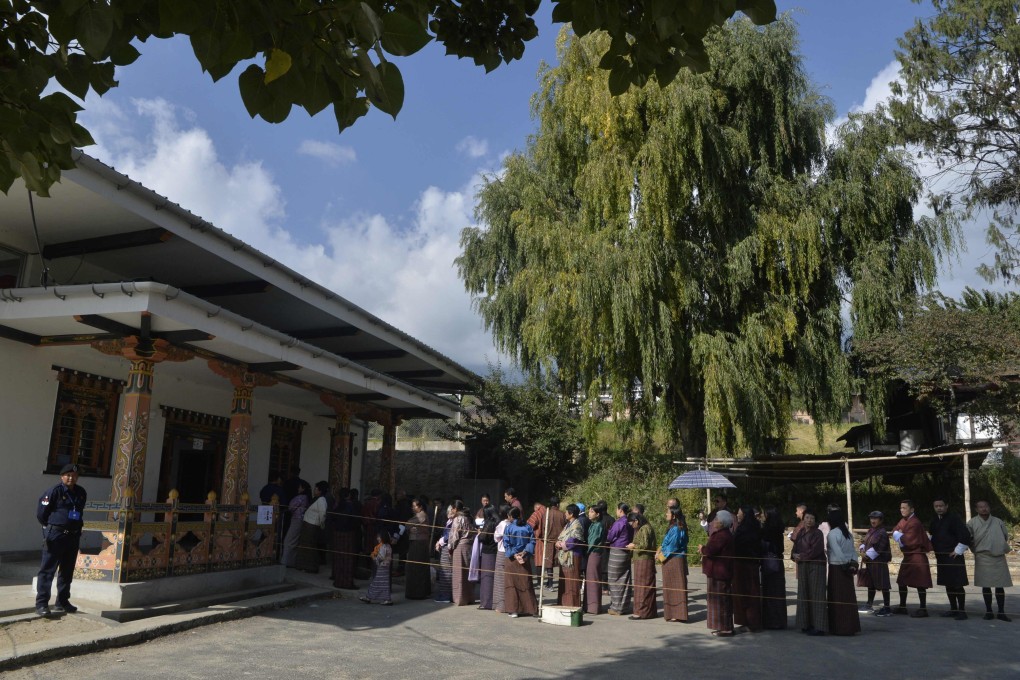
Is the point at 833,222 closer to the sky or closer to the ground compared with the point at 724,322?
→ closer to the sky

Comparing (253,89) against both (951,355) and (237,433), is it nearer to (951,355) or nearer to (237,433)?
(237,433)

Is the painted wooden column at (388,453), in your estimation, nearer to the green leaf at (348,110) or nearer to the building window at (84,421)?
the building window at (84,421)

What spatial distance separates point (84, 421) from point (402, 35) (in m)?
10.9

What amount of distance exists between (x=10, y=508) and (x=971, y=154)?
893 inches

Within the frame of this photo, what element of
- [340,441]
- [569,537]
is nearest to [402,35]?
[569,537]

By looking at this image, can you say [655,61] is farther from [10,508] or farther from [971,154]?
[971,154]

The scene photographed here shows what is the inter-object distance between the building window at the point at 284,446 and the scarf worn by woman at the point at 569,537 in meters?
7.65

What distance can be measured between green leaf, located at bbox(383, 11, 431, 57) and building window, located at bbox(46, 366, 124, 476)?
1038 cm

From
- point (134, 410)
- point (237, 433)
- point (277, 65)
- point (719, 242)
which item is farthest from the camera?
point (719, 242)

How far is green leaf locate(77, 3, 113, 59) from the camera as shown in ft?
9.16

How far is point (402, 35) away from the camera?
2871 mm

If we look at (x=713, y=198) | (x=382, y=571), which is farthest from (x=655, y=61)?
(x=713, y=198)

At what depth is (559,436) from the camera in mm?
22984

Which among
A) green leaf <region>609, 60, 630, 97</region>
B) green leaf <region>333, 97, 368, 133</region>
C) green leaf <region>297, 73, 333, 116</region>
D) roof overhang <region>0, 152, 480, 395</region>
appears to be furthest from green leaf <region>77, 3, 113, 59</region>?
roof overhang <region>0, 152, 480, 395</region>
